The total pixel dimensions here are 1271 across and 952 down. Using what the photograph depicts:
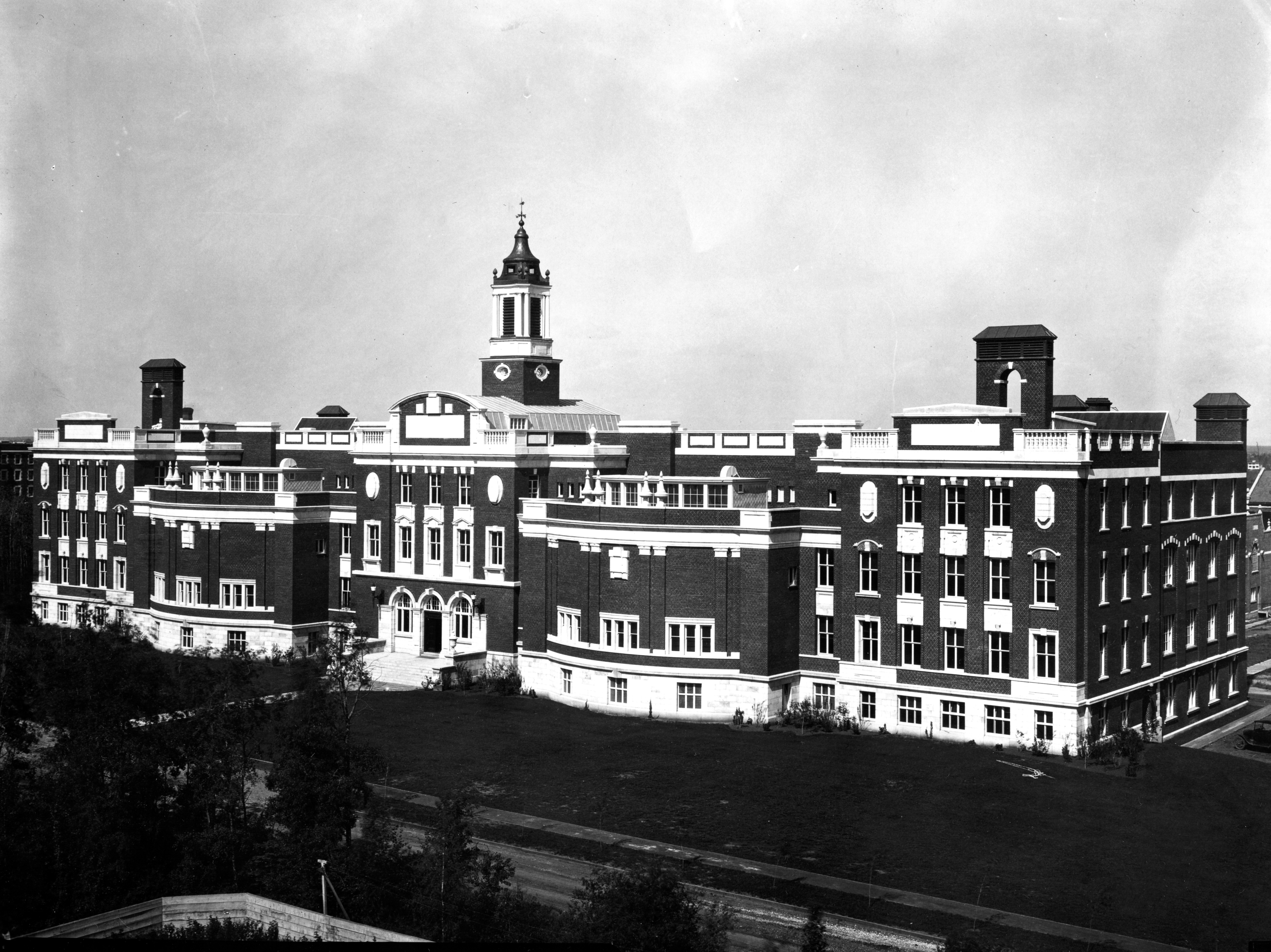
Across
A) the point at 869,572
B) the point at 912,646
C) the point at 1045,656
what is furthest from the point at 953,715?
the point at 869,572

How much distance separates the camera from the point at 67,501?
271ft

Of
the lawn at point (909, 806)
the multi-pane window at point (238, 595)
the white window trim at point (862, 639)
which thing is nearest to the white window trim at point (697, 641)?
the lawn at point (909, 806)

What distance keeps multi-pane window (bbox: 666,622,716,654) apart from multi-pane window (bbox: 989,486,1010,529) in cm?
1204

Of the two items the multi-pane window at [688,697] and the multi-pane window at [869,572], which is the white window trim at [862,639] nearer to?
the multi-pane window at [869,572]

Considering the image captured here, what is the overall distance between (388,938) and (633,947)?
6136mm

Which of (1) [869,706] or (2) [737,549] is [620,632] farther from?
(1) [869,706]

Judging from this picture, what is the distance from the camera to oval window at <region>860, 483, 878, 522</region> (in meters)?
53.8

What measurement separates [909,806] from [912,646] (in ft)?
35.9

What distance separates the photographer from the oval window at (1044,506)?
49594 mm

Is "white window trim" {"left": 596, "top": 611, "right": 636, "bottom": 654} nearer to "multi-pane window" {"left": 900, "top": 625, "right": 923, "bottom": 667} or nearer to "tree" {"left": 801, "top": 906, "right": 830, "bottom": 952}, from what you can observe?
"multi-pane window" {"left": 900, "top": 625, "right": 923, "bottom": 667}

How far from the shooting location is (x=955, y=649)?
52000 mm

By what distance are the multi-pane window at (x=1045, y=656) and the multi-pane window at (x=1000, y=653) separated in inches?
36.8

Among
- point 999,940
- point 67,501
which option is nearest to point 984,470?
point 999,940

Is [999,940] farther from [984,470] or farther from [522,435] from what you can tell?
[522,435]
